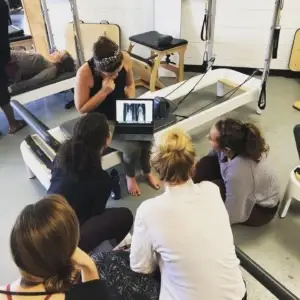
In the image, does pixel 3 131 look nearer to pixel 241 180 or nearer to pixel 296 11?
pixel 241 180

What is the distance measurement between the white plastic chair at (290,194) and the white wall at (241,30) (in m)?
2.12

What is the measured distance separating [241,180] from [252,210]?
10.4 inches

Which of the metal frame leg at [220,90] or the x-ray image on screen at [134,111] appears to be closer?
the x-ray image on screen at [134,111]

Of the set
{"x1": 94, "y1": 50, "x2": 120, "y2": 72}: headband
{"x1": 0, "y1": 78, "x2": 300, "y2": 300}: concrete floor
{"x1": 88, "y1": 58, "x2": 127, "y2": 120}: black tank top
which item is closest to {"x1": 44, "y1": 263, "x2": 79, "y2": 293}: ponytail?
{"x1": 0, "y1": 78, "x2": 300, "y2": 300}: concrete floor

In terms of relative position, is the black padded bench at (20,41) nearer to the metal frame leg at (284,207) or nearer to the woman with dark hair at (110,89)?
the woman with dark hair at (110,89)

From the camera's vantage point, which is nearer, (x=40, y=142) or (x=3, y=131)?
(x=40, y=142)

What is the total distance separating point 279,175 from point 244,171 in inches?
32.0

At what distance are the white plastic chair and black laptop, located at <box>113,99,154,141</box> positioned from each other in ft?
2.89

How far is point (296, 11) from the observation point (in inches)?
139

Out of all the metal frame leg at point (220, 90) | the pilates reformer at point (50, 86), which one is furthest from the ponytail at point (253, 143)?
the pilates reformer at point (50, 86)

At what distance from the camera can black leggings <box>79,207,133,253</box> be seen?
1.68 metres

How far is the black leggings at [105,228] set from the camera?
A: 5.51ft

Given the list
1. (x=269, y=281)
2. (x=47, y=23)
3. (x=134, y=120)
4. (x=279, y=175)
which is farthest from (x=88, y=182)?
(x=47, y=23)

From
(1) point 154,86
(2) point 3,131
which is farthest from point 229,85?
(2) point 3,131
